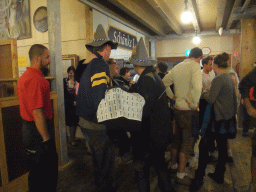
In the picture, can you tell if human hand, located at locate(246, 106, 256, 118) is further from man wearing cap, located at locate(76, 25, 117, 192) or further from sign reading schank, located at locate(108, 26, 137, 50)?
sign reading schank, located at locate(108, 26, 137, 50)

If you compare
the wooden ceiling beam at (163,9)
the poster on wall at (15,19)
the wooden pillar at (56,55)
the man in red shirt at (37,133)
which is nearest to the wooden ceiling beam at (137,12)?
the wooden ceiling beam at (163,9)

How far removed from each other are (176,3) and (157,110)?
14.9ft

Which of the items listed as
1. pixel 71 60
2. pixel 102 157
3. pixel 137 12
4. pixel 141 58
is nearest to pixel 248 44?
pixel 137 12

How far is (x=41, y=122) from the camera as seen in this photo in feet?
6.24

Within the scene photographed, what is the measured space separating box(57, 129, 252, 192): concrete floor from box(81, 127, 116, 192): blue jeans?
2.36ft

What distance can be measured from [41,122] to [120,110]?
0.81 m

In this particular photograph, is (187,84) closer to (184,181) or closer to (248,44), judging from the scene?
(184,181)

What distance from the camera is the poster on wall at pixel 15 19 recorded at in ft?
16.0

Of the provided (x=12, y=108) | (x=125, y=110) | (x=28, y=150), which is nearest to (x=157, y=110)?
(x=125, y=110)

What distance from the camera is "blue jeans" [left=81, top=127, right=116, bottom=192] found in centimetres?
201

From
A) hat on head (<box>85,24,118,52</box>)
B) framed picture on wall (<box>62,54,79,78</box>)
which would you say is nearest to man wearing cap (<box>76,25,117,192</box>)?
hat on head (<box>85,24,118,52</box>)

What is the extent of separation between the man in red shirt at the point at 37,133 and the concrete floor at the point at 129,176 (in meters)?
0.92

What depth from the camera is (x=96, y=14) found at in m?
4.73

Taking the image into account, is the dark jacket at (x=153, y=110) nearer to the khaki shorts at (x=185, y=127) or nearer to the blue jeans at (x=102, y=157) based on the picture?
the blue jeans at (x=102, y=157)
